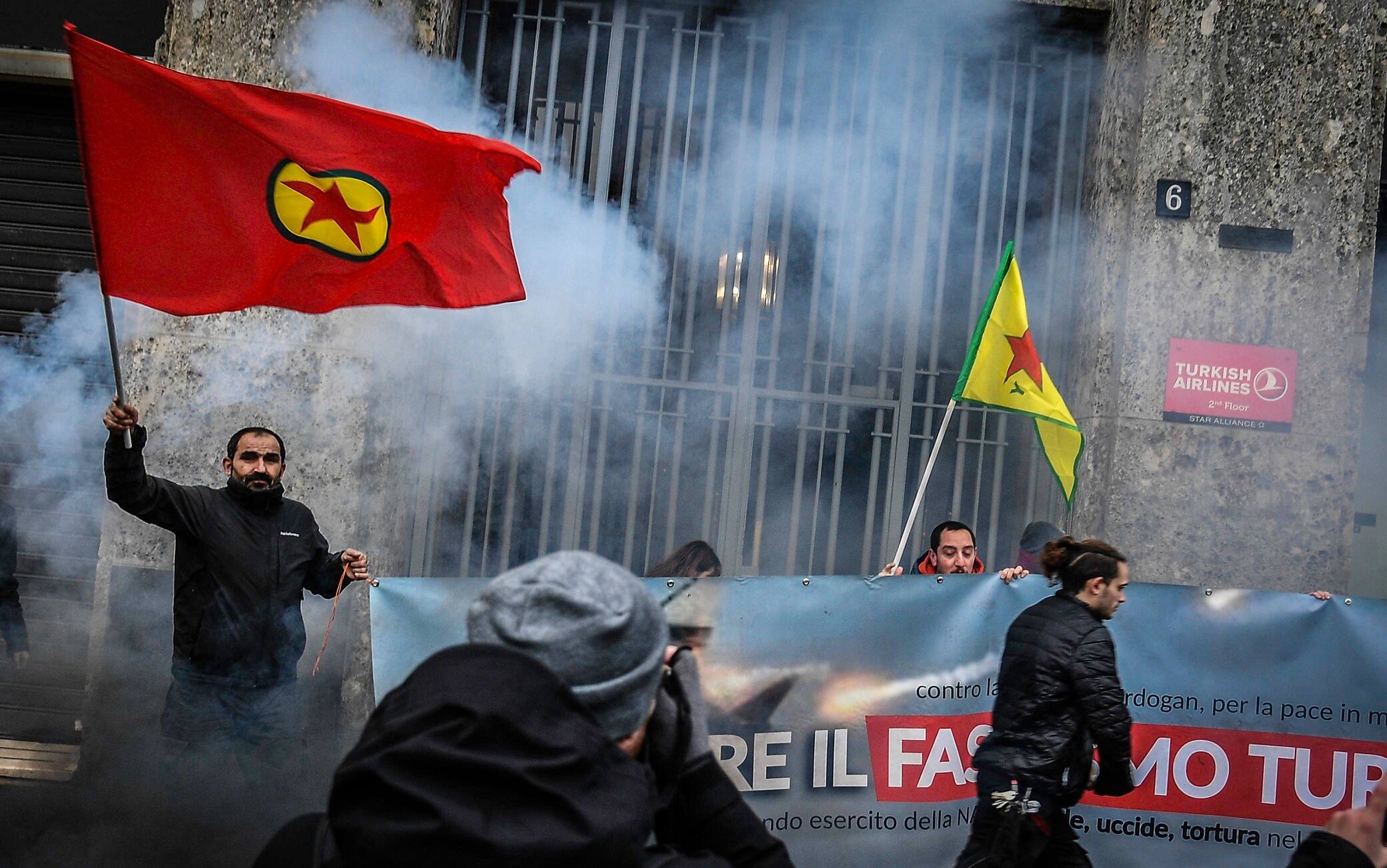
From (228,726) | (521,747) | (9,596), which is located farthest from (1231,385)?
(9,596)

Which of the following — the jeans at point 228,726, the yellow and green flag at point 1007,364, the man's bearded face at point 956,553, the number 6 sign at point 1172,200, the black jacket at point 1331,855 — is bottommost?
the jeans at point 228,726

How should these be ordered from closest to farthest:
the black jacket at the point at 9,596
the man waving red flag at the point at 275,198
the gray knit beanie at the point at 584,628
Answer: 1. the gray knit beanie at the point at 584,628
2. the man waving red flag at the point at 275,198
3. the black jacket at the point at 9,596

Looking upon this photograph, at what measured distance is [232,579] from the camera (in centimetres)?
453

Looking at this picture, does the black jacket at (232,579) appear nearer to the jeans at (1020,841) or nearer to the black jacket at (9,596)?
the black jacket at (9,596)

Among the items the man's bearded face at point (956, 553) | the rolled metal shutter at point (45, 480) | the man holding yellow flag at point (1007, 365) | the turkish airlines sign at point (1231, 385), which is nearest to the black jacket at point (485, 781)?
the man holding yellow flag at point (1007, 365)

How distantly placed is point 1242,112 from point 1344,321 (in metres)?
1.14

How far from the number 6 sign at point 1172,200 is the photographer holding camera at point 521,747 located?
5.16 meters

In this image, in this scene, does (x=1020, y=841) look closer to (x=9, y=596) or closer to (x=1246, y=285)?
(x=1246, y=285)

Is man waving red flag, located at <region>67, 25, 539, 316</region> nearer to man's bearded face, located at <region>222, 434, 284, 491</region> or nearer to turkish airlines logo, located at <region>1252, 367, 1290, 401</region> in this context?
man's bearded face, located at <region>222, 434, 284, 491</region>

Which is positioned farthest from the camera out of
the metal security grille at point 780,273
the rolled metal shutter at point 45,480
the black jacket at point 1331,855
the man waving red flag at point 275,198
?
the metal security grille at point 780,273

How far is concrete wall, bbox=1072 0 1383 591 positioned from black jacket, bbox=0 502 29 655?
17.3 feet

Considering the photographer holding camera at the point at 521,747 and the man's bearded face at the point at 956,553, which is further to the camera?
the man's bearded face at the point at 956,553

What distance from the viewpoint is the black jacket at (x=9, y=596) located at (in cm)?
578

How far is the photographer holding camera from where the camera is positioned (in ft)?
4.21
